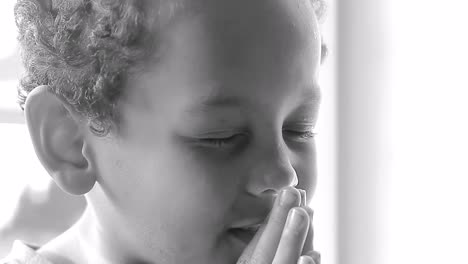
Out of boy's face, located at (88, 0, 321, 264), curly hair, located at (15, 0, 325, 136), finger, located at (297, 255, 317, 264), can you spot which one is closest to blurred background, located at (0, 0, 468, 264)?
curly hair, located at (15, 0, 325, 136)

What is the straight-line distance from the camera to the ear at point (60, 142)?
65 cm

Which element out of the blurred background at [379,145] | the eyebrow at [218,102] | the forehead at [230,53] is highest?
the forehead at [230,53]

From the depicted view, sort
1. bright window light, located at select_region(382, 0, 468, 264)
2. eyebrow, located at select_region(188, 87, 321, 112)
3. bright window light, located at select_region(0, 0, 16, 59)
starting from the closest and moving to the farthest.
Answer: eyebrow, located at select_region(188, 87, 321, 112) < bright window light, located at select_region(0, 0, 16, 59) < bright window light, located at select_region(382, 0, 468, 264)

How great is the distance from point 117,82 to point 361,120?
796 millimetres

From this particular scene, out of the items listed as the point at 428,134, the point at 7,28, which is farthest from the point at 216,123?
the point at 428,134

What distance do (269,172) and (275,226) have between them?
0.05m

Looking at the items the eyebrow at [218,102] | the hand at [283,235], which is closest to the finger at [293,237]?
the hand at [283,235]

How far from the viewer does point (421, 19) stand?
47.5 inches

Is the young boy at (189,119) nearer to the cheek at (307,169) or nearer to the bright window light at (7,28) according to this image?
the cheek at (307,169)

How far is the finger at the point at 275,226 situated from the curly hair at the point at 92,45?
165 millimetres

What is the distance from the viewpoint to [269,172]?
0.59 metres

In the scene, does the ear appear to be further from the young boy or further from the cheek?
the cheek

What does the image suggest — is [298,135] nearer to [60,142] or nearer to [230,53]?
[230,53]

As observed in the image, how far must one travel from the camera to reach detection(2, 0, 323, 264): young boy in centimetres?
59
